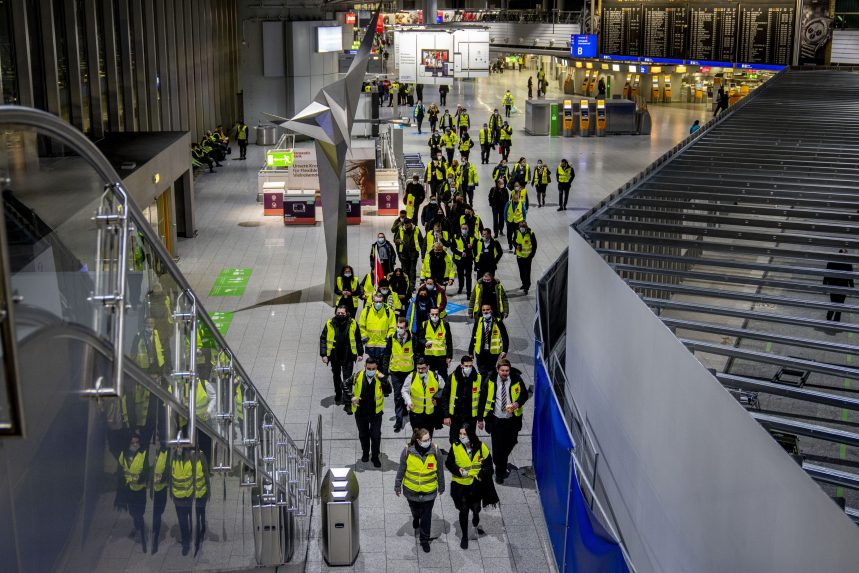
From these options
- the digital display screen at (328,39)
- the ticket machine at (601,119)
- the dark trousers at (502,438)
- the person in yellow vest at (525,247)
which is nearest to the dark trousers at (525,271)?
the person in yellow vest at (525,247)

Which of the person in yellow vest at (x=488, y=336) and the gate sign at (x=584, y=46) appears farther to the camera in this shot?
the gate sign at (x=584, y=46)

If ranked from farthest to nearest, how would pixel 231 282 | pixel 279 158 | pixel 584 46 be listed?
pixel 584 46 < pixel 279 158 < pixel 231 282

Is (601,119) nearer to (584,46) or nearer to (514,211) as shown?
(584,46)

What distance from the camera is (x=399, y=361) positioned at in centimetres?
1255

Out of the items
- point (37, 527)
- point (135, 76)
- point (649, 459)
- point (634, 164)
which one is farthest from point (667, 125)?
point (37, 527)

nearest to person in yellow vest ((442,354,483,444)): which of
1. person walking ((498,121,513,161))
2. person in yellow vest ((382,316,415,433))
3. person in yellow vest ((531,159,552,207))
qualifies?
person in yellow vest ((382,316,415,433))

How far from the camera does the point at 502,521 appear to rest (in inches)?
402

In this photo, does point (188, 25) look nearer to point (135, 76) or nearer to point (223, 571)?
point (135, 76)

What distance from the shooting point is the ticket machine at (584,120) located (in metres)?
42.2

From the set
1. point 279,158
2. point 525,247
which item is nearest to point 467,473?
point 525,247

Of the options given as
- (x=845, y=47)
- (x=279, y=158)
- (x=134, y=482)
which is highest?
(x=845, y=47)

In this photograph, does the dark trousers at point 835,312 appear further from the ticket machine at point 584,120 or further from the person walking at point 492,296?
the ticket machine at point 584,120

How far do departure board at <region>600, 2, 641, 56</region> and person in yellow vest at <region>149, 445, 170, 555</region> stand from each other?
117 feet

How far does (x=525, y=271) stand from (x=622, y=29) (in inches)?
903
